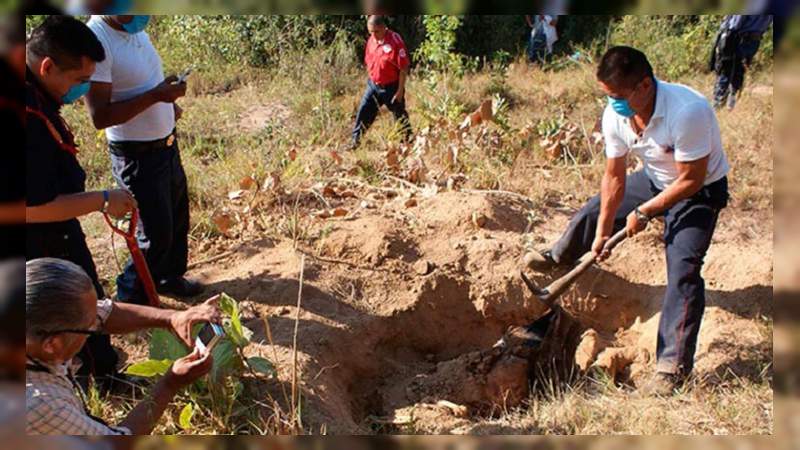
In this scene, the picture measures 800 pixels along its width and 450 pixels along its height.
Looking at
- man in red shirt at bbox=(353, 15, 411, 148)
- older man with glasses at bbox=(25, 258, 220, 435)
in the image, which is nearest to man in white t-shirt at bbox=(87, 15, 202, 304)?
older man with glasses at bbox=(25, 258, 220, 435)

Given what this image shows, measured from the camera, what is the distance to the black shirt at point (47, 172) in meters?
2.35

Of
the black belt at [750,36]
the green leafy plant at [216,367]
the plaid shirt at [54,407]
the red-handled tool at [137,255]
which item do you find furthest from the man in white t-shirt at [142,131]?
the black belt at [750,36]

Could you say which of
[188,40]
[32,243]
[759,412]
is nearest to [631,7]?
[759,412]

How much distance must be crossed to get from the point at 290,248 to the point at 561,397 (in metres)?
1.78

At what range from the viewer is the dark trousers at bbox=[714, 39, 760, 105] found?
19.9 feet

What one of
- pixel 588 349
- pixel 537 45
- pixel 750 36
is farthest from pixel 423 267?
pixel 537 45

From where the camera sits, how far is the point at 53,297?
1763 mm

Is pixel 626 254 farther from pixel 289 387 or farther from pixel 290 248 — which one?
pixel 289 387

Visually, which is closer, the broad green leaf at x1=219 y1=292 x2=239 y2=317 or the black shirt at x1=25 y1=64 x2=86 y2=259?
the black shirt at x1=25 y1=64 x2=86 y2=259

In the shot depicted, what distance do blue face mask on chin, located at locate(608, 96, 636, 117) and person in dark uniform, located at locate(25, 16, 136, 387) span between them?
2112mm

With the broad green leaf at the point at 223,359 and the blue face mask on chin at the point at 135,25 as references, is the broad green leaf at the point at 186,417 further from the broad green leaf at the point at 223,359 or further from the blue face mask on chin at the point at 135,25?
the blue face mask on chin at the point at 135,25

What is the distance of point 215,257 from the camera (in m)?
4.14

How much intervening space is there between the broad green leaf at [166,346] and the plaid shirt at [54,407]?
726mm

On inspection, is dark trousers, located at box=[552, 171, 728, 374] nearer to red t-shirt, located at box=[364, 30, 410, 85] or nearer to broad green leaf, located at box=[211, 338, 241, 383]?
broad green leaf, located at box=[211, 338, 241, 383]
